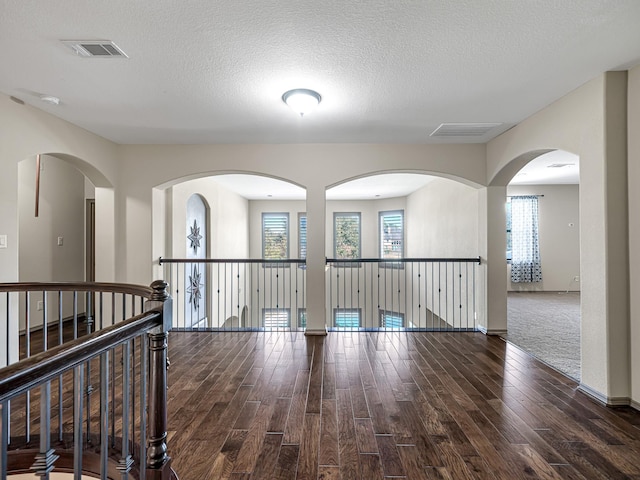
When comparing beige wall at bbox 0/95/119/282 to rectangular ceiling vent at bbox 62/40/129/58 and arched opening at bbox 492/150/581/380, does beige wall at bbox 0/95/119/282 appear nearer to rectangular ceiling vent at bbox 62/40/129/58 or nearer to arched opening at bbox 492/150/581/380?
rectangular ceiling vent at bbox 62/40/129/58

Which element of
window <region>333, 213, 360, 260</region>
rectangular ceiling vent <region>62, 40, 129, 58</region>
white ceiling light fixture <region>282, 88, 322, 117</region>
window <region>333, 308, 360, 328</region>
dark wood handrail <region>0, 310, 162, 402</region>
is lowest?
window <region>333, 308, 360, 328</region>

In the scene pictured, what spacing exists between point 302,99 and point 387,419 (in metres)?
2.70

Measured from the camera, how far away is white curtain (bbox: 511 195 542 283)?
810 centimetres

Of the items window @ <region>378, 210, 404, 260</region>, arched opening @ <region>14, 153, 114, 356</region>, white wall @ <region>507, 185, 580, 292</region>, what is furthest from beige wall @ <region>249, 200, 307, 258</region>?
white wall @ <region>507, 185, 580, 292</region>

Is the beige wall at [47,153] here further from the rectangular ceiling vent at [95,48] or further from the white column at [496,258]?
the white column at [496,258]

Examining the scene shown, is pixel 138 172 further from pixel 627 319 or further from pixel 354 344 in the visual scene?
pixel 627 319

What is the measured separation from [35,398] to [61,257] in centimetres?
313

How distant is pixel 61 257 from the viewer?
17.3ft

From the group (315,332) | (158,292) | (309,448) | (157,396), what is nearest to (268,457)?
(309,448)

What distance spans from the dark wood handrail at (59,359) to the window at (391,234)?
903cm

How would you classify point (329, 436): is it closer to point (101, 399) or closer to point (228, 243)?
point (101, 399)

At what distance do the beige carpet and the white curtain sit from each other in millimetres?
703

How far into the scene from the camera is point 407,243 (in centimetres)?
963

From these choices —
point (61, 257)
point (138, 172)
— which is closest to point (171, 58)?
point (138, 172)
